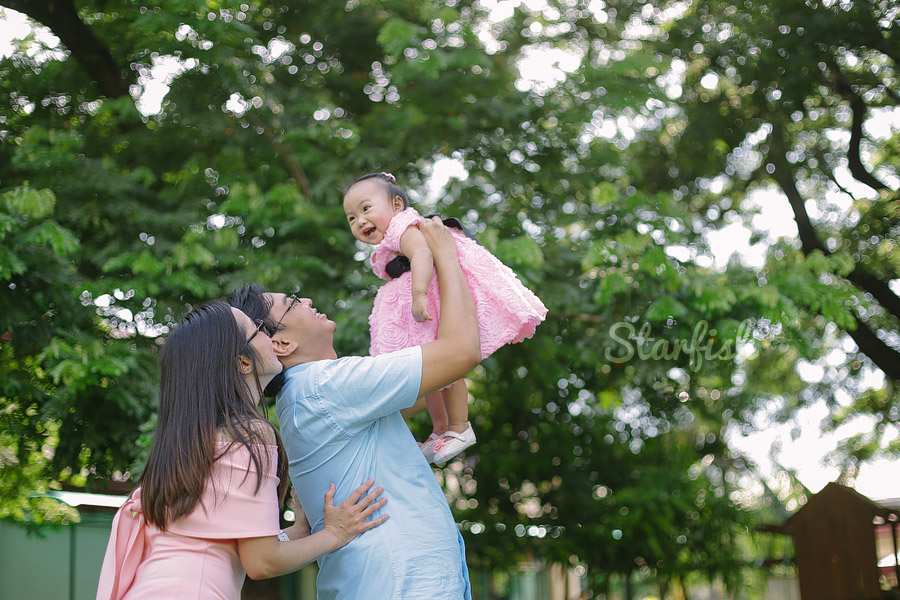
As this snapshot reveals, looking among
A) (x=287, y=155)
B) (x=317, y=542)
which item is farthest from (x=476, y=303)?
(x=287, y=155)

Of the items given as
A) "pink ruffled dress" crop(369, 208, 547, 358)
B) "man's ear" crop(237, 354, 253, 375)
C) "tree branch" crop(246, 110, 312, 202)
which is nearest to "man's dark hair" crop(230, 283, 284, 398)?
"man's ear" crop(237, 354, 253, 375)

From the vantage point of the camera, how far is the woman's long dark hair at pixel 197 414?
1.81 m

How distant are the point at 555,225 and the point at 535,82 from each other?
107cm

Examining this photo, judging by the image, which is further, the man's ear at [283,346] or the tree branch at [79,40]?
the tree branch at [79,40]

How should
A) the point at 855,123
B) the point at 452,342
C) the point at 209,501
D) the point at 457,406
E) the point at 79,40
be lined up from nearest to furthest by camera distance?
the point at 209,501
the point at 452,342
the point at 457,406
the point at 79,40
the point at 855,123

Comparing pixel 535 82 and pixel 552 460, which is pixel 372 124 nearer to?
pixel 535 82

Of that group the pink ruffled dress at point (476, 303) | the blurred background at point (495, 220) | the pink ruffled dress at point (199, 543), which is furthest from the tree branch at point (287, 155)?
the pink ruffled dress at point (199, 543)

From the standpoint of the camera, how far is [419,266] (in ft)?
7.54

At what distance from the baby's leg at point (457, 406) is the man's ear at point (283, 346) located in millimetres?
550

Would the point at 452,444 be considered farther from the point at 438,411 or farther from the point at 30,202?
the point at 30,202

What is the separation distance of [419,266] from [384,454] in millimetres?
538

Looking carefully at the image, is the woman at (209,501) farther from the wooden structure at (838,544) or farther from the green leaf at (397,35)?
the wooden structure at (838,544)

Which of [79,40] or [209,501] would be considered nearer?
[209,501]

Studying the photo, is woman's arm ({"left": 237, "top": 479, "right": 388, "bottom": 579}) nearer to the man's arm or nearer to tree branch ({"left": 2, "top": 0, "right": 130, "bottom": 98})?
the man's arm
